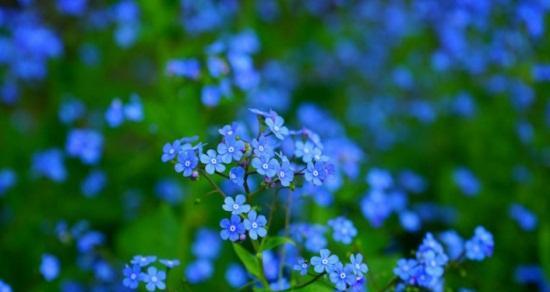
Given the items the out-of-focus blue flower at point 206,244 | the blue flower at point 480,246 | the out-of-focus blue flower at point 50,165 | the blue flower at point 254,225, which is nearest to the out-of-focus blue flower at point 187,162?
the blue flower at point 254,225

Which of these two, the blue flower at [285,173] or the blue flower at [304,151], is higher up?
the blue flower at [304,151]

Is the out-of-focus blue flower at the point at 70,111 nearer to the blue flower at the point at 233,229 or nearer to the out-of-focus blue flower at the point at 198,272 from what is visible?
the out-of-focus blue flower at the point at 198,272

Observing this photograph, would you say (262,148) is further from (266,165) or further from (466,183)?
(466,183)

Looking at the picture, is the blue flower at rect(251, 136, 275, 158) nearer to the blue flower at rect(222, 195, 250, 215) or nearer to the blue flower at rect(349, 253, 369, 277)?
the blue flower at rect(222, 195, 250, 215)

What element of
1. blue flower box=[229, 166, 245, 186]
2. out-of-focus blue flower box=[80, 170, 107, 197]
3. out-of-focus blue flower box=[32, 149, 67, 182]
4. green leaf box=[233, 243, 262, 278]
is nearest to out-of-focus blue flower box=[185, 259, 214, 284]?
out-of-focus blue flower box=[80, 170, 107, 197]

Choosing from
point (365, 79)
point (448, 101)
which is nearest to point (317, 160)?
point (448, 101)
